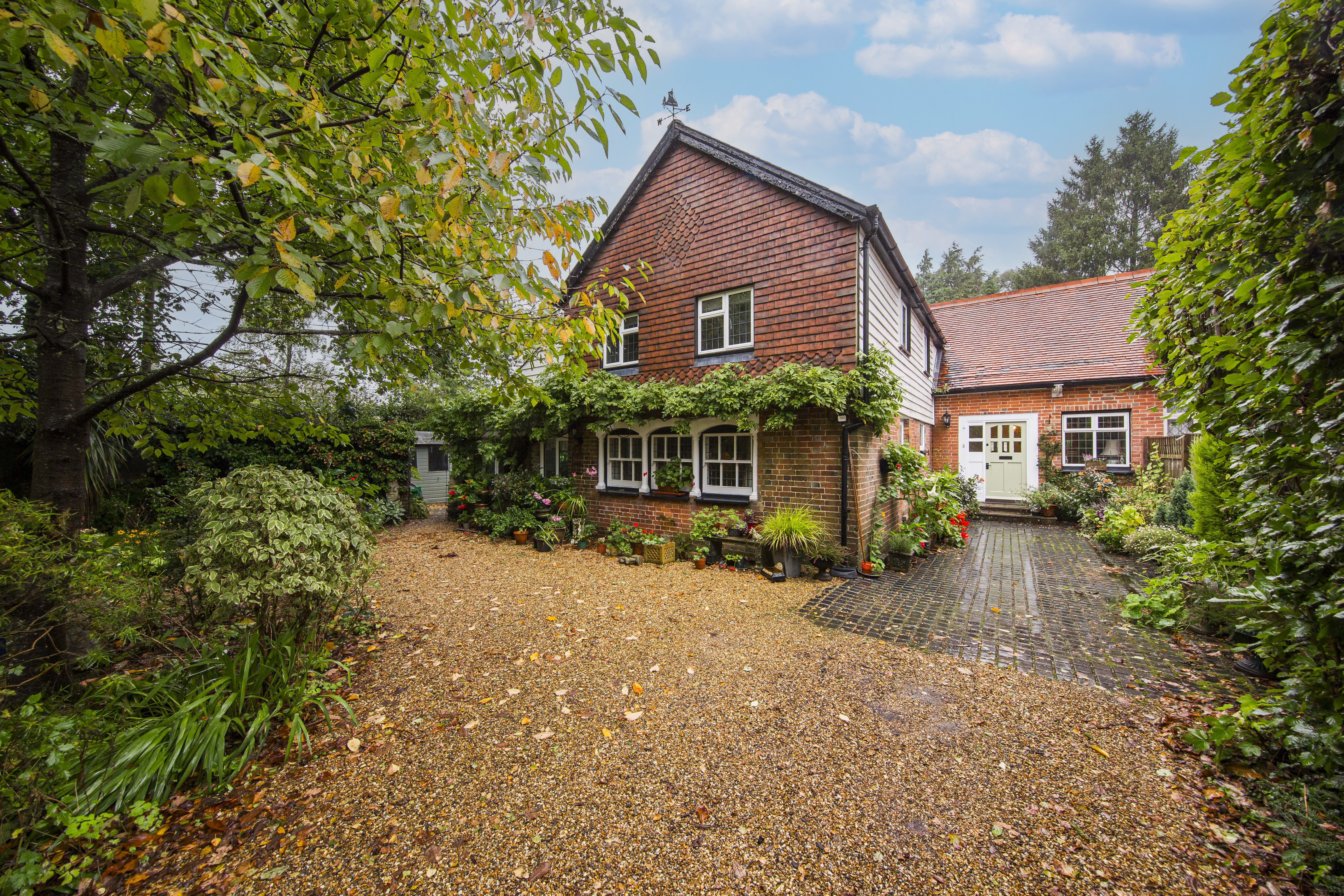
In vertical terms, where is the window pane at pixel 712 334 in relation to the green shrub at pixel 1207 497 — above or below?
above

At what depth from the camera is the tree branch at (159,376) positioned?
287 cm

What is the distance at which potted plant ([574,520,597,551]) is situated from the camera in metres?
8.82

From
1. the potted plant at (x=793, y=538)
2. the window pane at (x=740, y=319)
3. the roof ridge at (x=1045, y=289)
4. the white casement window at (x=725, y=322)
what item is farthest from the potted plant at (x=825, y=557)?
the roof ridge at (x=1045, y=289)

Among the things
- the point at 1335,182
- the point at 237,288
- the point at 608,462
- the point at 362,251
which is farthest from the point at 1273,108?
the point at 608,462

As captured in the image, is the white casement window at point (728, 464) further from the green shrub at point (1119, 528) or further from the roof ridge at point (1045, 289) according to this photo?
the roof ridge at point (1045, 289)

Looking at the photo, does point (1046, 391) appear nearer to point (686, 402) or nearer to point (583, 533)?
point (686, 402)

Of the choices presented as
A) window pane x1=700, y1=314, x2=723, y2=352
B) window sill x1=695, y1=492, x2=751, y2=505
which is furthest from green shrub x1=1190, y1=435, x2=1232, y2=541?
window pane x1=700, y1=314, x2=723, y2=352

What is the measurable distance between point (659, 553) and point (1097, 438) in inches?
470

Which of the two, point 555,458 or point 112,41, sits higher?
point 112,41

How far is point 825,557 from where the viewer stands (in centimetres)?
658

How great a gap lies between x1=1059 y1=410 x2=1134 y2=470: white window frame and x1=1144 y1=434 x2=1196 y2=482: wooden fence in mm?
453

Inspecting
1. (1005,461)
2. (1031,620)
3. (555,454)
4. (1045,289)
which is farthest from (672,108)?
(1045,289)

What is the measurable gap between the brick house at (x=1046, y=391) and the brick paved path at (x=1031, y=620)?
5.12 metres

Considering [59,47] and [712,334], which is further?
[712,334]
